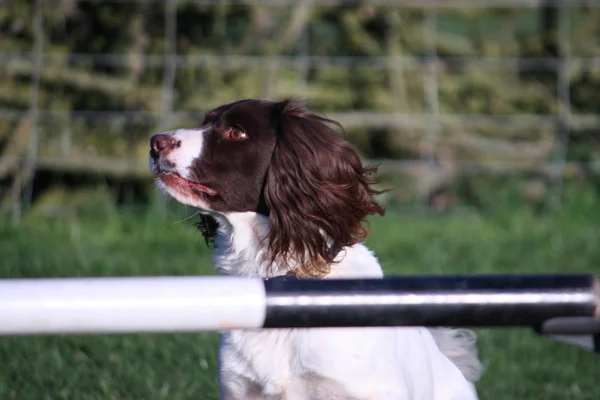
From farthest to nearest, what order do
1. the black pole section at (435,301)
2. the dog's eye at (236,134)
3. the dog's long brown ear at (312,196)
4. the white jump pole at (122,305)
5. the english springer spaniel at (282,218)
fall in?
the dog's eye at (236,134) < the dog's long brown ear at (312,196) < the english springer spaniel at (282,218) < the black pole section at (435,301) < the white jump pole at (122,305)

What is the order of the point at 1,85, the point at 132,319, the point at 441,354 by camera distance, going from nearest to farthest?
the point at 132,319 → the point at 441,354 → the point at 1,85

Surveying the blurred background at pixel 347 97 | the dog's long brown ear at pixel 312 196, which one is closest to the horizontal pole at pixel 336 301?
the dog's long brown ear at pixel 312 196

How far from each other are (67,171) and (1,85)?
2.68 feet

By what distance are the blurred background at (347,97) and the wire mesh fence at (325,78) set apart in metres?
0.01

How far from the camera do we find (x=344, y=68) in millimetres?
8492

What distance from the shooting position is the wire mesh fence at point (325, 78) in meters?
7.94

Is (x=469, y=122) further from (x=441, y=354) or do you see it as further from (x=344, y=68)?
(x=441, y=354)

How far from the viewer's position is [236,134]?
314cm

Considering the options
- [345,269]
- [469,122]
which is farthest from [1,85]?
[345,269]

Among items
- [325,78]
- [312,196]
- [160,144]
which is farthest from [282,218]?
[325,78]

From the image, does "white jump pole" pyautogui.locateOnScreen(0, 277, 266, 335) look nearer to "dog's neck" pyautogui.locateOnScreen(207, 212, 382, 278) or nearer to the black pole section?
the black pole section

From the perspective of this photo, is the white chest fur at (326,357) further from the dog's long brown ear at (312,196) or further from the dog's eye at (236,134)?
the dog's eye at (236,134)

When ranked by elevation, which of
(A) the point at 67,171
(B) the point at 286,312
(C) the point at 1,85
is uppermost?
(B) the point at 286,312

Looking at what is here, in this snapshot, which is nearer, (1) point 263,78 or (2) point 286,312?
(2) point 286,312
